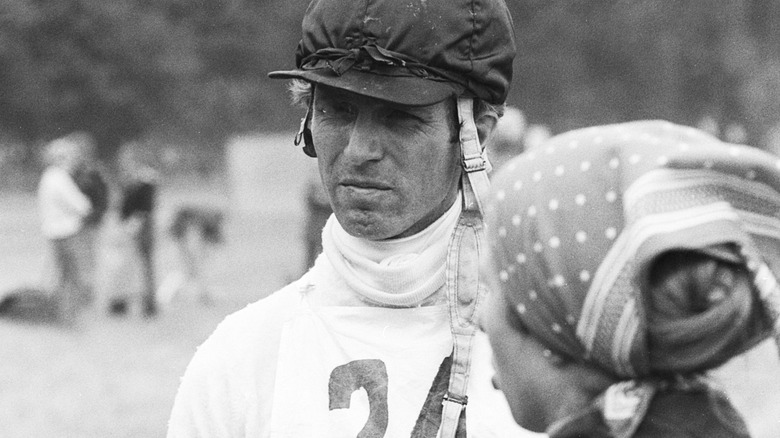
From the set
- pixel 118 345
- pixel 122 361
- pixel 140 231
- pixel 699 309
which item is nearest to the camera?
pixel 699 309

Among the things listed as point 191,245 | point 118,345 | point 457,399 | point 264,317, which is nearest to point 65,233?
point 118,345

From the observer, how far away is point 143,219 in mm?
12445

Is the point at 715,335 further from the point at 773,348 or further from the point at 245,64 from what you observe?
the point at 245,64

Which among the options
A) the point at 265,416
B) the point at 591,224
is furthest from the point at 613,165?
the point at 265,416

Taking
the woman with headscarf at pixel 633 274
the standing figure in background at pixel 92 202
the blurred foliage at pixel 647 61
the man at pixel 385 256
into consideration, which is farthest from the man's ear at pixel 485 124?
the blurred foliage at pixel 647 61

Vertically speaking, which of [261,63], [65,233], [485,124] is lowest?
[65,233]

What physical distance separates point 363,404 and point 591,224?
109 centimetres

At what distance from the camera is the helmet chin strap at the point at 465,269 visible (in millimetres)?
2354

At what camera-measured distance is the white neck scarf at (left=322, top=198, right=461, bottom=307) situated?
2.46 meters

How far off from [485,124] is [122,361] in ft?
26.2

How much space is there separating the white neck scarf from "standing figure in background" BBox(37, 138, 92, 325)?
968 cm

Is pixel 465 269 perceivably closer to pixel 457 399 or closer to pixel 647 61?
pixel 457 399

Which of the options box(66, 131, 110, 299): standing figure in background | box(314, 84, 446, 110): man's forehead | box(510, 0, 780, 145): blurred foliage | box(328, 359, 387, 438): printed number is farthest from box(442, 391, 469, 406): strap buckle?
box(510, 0, 780, 145): blurred foliage

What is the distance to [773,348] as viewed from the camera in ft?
4.57
